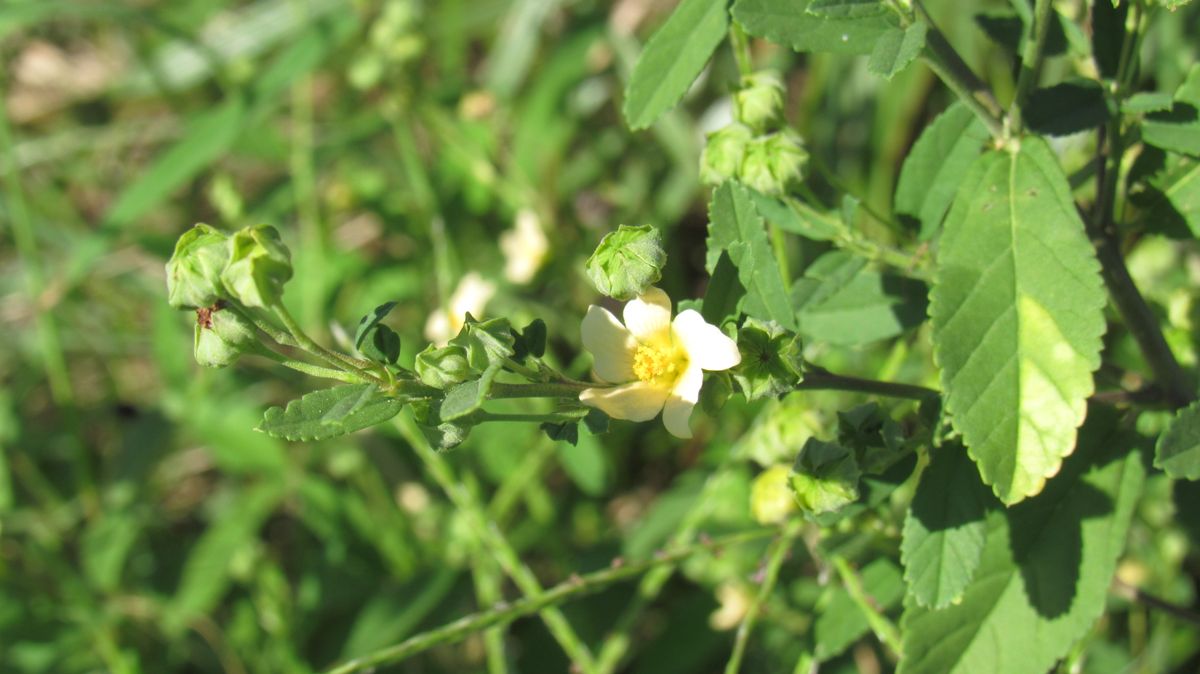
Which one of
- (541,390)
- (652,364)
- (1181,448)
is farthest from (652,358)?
(1181,448)

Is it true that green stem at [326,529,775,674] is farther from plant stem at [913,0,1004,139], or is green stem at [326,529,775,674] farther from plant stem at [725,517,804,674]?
plant stem at [913,0,1004,139]

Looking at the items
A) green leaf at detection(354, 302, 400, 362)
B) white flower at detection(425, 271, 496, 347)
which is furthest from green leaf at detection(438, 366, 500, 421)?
white flower at detection(425, 271, 496, 347)

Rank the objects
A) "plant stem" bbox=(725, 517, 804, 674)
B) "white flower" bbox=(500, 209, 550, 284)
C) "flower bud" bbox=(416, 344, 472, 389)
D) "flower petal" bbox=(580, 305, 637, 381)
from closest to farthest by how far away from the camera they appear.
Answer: "flower bud" bbox=(416, 344, 472, 389)
"flower petal" bbox=(580, 305, 637, 381)
"plant stem" bbox=(725, 517, 804, 674)
"white flower" bbox=(500, 209, 550, 284)

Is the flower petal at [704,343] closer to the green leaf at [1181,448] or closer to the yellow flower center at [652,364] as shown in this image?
the yellow flower center at [652,364]

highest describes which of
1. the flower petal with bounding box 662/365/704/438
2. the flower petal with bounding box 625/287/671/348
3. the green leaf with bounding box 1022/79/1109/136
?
the green leaf with bounding box 1022/79/1109/136

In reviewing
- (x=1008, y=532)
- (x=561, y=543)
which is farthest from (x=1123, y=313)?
(x=561, y=543)
